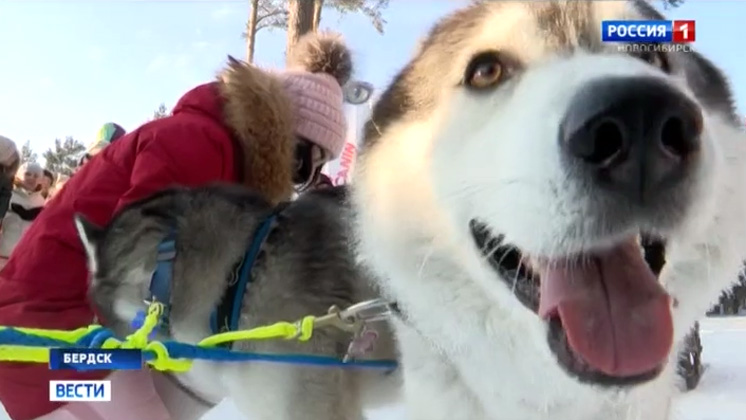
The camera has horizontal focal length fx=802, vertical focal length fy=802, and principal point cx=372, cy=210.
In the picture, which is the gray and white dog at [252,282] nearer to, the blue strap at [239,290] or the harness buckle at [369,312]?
the blue strap at [239,290]

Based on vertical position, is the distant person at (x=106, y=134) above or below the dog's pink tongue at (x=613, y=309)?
above

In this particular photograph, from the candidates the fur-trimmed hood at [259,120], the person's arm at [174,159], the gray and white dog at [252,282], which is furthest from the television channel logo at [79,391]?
the fur-trimmed hood at [259,120]

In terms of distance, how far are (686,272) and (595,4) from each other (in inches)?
14.6

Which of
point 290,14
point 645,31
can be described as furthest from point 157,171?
point 645,31

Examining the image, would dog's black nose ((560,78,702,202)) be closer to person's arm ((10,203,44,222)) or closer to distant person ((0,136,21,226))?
distant person ((0,136,21,226))

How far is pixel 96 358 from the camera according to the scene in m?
1.48

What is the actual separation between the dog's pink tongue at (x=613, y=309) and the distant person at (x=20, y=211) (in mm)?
3242

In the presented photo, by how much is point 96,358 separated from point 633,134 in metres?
1.10

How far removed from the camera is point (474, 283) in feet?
3.47

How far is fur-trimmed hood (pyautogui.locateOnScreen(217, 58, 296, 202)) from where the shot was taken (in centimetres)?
198

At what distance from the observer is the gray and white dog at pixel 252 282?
1.67 m

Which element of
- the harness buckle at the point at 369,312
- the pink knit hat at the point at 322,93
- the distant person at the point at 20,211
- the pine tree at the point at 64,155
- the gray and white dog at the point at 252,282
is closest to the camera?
the harness buckle at the point at 369,312

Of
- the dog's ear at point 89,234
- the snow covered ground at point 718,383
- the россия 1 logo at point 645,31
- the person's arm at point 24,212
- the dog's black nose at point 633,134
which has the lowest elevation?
the snow covered ground at point 718,383

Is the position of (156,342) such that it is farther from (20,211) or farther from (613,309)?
(20,211)
